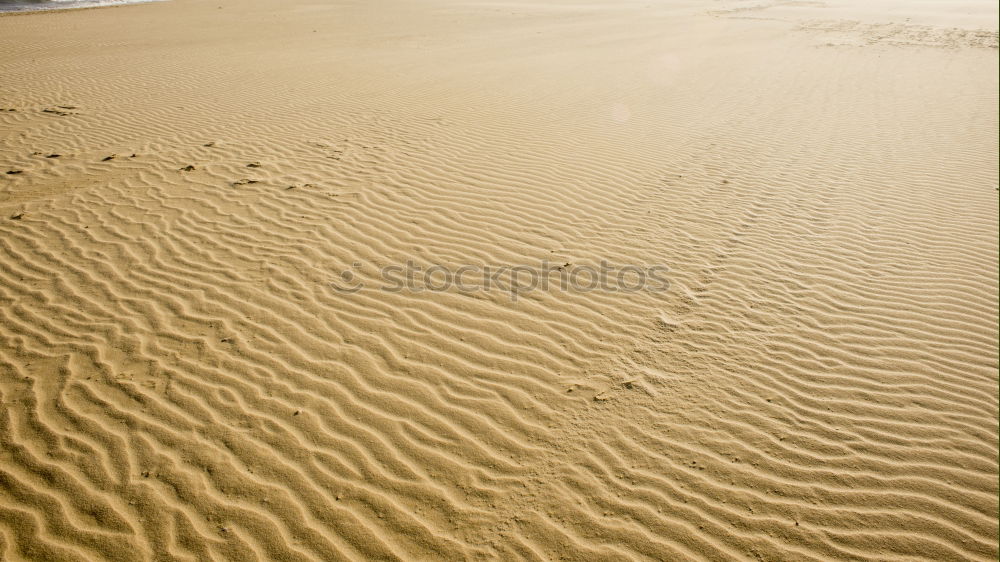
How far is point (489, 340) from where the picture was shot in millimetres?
4641

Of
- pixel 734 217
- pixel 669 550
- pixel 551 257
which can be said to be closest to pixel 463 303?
pixel 551 257

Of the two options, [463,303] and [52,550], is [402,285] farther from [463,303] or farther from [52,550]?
[52,550]

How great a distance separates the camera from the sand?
322 centimetres

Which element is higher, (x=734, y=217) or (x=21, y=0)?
(x=21, y=0)

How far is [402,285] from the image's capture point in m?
5.31

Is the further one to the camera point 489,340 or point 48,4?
point 48,4

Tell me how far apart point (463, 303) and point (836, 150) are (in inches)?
324

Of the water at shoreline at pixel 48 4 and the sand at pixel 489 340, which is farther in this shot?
the water at shoreline at pixel 48 4

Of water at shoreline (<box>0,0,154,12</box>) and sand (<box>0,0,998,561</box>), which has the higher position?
water at shoreline (<box>0,0,154,12</box>)

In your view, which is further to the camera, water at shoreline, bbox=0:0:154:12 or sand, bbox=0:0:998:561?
water at shoreline, bbox=0:0:154:12

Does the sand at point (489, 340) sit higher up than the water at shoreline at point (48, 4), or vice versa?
the water at shoreline at point (48, 4)

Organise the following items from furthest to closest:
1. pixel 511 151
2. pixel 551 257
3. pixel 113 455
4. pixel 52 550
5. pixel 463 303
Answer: pixel 511 151 → pixel 551 257 → pixel 463 303 → pixel 113 455 → pixel 52 550

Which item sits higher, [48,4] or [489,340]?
[48,4]

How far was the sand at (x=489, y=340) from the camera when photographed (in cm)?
322
